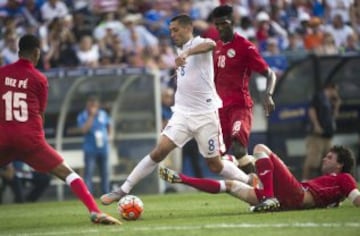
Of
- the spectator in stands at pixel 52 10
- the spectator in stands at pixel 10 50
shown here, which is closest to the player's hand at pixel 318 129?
the spectator in stands at pixel 10 50

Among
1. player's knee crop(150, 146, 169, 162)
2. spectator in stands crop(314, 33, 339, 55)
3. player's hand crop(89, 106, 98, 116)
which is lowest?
player's hand crop(89, 106, 98, 116)

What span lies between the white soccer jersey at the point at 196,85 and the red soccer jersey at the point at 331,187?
189 cm

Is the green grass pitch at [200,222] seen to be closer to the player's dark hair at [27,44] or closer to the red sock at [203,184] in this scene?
the red sock at [203,184]

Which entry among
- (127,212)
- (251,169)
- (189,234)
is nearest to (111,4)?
(251,169)

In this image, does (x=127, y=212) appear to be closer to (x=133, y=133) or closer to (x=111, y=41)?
(x=133, y=133)

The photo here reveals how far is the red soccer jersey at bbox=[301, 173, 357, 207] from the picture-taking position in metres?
13.3

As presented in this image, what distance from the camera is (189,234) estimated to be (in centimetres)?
1154

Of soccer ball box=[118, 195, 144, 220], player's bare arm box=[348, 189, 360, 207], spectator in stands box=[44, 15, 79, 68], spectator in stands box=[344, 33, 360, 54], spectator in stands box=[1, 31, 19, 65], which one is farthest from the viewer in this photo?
spectator in stands box=[344, 33, 360, 54]

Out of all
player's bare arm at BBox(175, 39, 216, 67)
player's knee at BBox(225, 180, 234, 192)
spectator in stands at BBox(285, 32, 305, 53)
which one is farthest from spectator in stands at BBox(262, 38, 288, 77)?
player's knee at BBox(225, 180, 234, 192)

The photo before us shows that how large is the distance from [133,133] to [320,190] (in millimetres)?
11512

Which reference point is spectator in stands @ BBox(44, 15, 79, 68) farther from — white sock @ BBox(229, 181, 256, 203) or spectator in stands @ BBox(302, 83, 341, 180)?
white sock @ BBox(229, 181, 256, 203)

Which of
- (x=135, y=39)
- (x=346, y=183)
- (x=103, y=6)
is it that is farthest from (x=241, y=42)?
(x=103, y=6)

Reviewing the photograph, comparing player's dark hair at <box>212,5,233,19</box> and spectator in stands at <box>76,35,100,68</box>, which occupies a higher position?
player's dark hair at <box>212,5,233,19</box>

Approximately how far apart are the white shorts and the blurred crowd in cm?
1054
